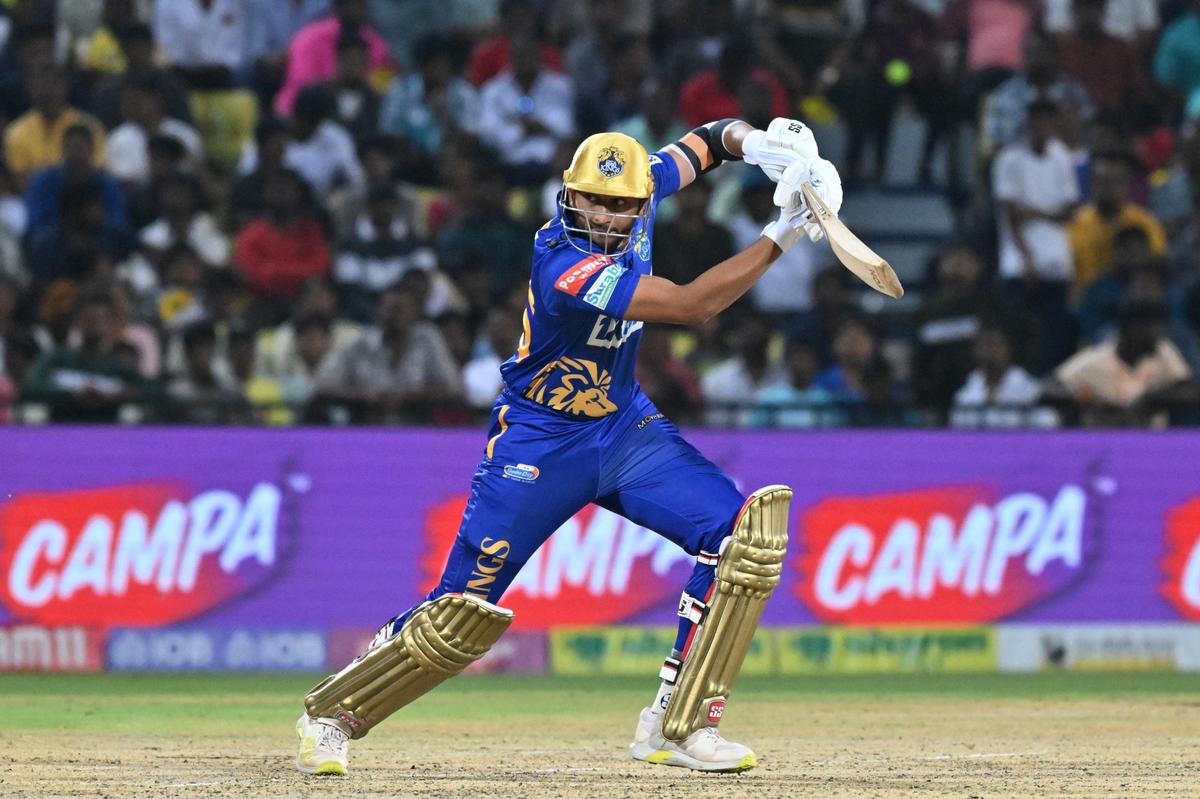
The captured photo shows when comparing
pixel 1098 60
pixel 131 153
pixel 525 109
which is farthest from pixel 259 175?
pixel 1098 60

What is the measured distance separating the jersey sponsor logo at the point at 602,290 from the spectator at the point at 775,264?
Result: 7777 millimetres

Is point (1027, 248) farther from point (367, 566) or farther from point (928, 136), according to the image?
point (367, 566)

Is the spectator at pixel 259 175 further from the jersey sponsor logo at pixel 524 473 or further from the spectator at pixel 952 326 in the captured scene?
the jersey sponsor logo at pixel 524 473

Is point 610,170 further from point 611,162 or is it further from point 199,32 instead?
point 199,32

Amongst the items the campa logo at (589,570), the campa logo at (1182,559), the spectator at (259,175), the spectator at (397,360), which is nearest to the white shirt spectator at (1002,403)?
the campa logo at (1182,559)

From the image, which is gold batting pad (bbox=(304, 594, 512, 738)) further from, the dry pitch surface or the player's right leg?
the dry pitch surface

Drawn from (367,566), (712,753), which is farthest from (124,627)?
(712,753)

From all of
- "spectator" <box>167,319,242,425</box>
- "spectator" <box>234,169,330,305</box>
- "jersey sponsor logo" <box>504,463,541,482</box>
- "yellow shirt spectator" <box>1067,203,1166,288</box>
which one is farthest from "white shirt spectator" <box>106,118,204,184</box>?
"jersey sponsor logo" <box>504,463,541,482</box>

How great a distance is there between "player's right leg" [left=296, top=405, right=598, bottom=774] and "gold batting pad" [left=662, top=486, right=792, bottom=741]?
22.1 inches

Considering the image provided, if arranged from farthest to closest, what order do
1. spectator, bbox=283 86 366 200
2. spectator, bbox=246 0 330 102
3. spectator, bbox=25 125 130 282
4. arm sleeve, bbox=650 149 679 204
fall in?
spectator, bbox=246 0 330 102 < spectator, bbox=283 86 366 200 < spectator, bbox=25 125 130 282 < arm sleeve, bbox=650 149 679 204

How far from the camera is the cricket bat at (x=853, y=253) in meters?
6.63

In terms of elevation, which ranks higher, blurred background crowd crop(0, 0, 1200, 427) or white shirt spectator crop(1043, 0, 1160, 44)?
white shirt spectator crop(1043, 0, 1160, 44)

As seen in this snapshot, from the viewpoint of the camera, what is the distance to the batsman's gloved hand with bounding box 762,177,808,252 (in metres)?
6.67

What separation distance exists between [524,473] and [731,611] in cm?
85
